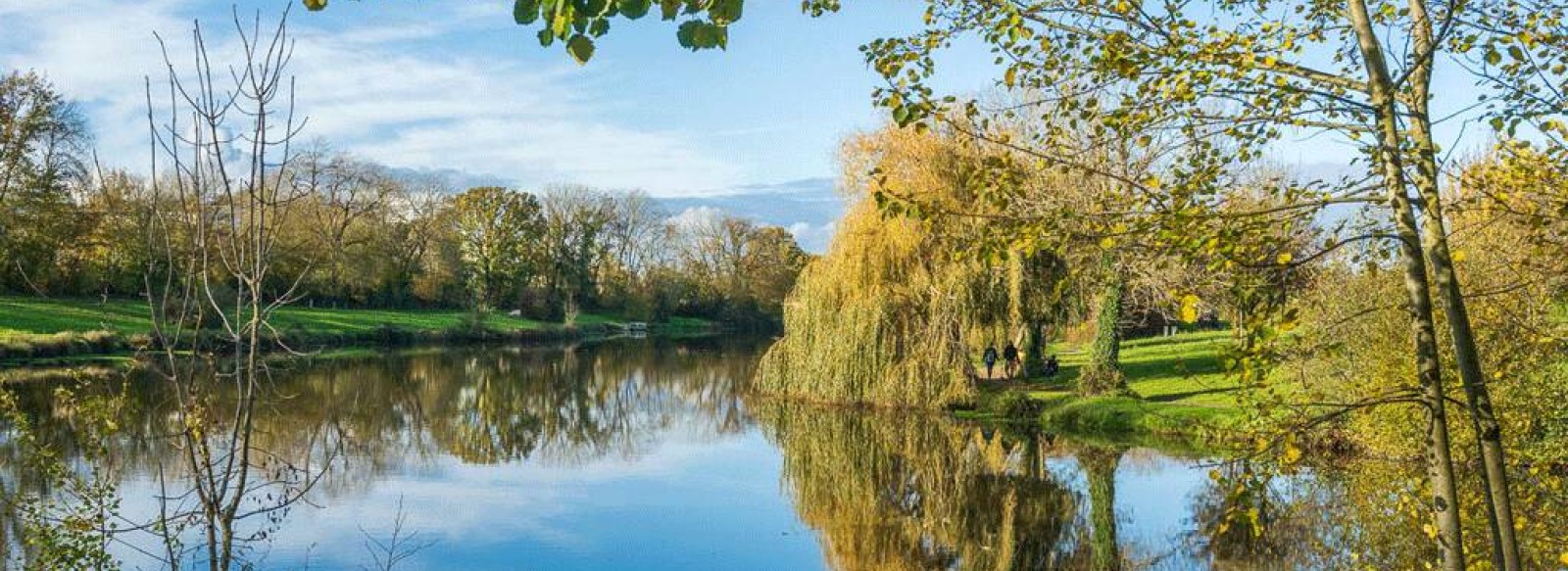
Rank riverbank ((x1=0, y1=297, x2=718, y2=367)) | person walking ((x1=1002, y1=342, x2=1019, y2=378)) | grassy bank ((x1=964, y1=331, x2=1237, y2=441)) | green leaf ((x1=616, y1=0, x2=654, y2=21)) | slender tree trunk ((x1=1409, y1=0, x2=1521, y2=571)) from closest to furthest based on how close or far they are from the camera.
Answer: green leaf ((x1=616, y1=0, x2=654, y2=21)), slender tree trunk ((x1=1409, y1=0, x2=1521, y2=571)), grassy bank ((x1=964, y1=331, x2=1237, y2=441)), person walking ((x1=1002, y1=342, x2=1019, y2=378)), riverbank ((x1=0, y1=297, x2=718, y2=367))

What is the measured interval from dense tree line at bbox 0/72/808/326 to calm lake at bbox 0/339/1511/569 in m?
12.5

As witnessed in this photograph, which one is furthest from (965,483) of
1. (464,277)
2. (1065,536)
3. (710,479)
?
(464,277)

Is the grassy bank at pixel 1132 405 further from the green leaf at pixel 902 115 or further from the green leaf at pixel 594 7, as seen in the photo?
the green leaf at pixel 594 7

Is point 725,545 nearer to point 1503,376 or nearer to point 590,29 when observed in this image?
point 1503,376

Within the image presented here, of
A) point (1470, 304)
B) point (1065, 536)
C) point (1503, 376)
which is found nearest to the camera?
point (1503, 376)

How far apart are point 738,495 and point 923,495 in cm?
265

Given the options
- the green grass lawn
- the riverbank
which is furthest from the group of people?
the green grass lawn

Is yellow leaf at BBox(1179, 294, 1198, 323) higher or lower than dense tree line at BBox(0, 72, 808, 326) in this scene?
lower

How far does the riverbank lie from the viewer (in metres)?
28.9

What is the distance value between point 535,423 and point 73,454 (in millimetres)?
8681

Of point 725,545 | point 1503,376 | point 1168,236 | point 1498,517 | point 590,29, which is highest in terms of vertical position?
point 590,29

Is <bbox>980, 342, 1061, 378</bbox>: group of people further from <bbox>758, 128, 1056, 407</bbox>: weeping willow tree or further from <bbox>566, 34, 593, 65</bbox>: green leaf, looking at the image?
<bbox>566, 34, 593, 65</bbox>: green leaf

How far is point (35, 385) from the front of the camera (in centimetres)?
2255

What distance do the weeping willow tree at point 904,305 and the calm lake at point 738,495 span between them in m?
0.85
